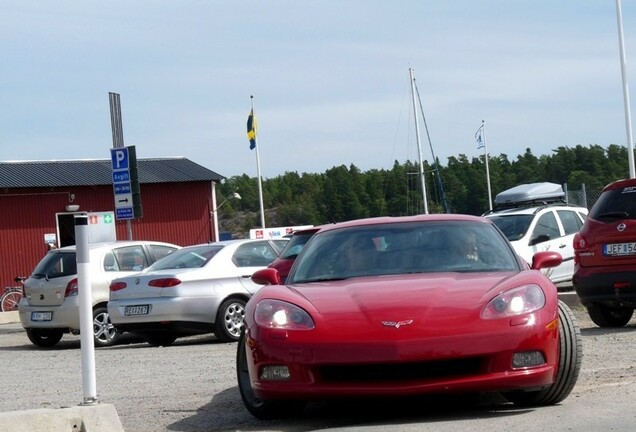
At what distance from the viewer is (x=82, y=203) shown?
46844 mm

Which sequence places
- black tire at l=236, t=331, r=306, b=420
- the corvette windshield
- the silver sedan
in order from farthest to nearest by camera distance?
the silver sedan → the corvette windshield → black tire at l=236, t=331, r=306, b=420

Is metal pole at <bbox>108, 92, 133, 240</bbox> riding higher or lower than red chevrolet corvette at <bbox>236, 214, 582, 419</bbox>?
higher

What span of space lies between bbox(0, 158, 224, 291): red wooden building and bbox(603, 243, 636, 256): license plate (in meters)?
32.4

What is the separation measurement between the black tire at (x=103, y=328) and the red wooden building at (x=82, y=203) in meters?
26.2

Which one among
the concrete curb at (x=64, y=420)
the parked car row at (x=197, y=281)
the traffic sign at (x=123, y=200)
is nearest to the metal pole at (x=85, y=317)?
the concrete curb at (x=64, y=420)

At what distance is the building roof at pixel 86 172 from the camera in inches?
1795

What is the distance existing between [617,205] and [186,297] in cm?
589

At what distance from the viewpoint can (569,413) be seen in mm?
7223

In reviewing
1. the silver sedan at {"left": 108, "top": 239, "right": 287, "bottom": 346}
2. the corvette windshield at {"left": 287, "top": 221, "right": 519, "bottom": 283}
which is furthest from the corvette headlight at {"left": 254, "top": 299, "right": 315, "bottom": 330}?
the silver sedan at {"left": 108, "top": 239, "right": 287, "bottom": 346}

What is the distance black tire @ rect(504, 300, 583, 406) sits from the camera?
24.6 ft

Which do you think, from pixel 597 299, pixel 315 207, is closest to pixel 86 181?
pixel 315 207

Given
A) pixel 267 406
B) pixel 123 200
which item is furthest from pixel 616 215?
pixel 123 200

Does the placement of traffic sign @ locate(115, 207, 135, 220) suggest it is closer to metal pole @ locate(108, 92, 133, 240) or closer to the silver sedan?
metal pole @ locate(108, 92, 133, 240)

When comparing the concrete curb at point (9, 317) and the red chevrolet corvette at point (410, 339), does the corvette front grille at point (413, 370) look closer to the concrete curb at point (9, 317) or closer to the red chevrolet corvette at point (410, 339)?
the red chevrolet corvette at point (410, 339)
